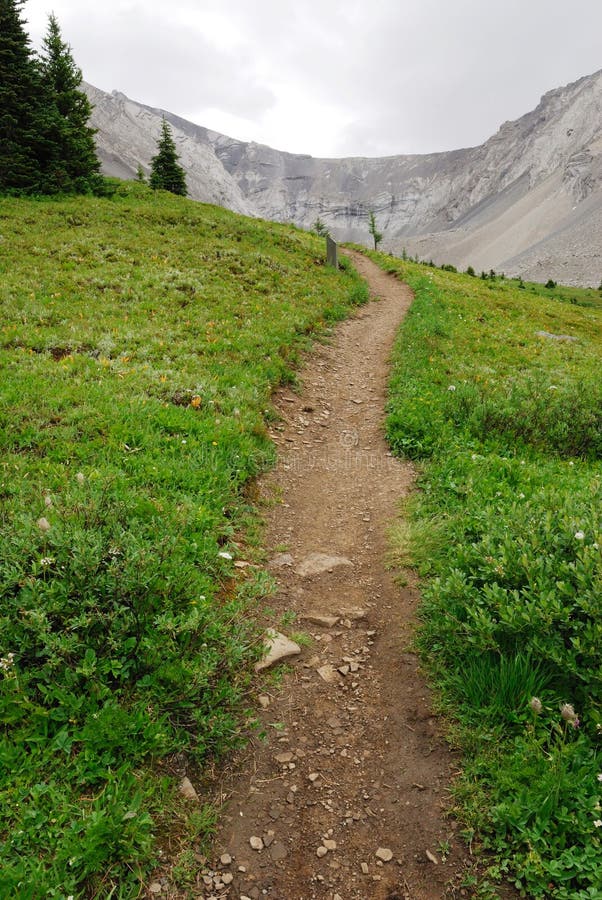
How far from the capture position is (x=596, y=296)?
7619 cm

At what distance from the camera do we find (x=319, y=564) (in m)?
6.81

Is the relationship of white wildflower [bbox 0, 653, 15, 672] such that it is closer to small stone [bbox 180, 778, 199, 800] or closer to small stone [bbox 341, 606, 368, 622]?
small stone [bbox 180, 778, 199, 800]

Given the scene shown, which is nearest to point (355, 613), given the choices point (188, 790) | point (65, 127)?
point (188, 790)

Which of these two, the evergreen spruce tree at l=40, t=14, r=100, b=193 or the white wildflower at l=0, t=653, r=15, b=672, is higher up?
the evergreen spruce tree at l=40, t=14, r=100, b=193

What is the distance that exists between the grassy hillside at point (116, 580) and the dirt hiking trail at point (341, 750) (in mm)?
434

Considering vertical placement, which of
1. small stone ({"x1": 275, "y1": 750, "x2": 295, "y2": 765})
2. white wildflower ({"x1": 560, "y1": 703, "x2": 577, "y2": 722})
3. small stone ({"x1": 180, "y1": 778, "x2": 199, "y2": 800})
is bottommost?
small stone ({"x1": 275, "y1": 750, "x2": 295, "y2": 765})

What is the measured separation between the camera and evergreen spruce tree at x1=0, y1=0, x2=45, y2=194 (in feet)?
98.4

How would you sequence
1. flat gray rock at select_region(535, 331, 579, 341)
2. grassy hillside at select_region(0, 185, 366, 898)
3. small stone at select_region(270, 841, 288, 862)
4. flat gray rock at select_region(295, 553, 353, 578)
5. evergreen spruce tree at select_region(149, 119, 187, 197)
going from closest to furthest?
grassy hillside at select_region(0, 185, 366, 898), small stone at select_region(270, 841, 288, 862), flat gray rock at select_region(295, 553, 353, 578), flat gray rock at select_region(535, 331, 579, 341), evergreen spruce tree at select_region(149, 119, 187, 197)

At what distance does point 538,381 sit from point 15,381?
13121 millimetres

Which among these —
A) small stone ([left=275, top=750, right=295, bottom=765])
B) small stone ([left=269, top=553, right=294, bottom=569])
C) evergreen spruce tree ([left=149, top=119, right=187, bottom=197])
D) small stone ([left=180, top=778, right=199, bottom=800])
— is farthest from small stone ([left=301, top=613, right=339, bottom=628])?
evergreen spruce tree ([left=149, top=119, right=187, bottom=197])

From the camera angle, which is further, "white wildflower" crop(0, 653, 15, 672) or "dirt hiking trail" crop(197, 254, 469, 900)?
"white wildflower" crop(0, 653, 15, 672)

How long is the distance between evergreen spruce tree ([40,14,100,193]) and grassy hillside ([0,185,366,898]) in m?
24.7

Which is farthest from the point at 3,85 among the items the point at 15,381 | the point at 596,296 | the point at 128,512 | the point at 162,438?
the point at 596,296

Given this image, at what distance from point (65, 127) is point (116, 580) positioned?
3749 centimetres
